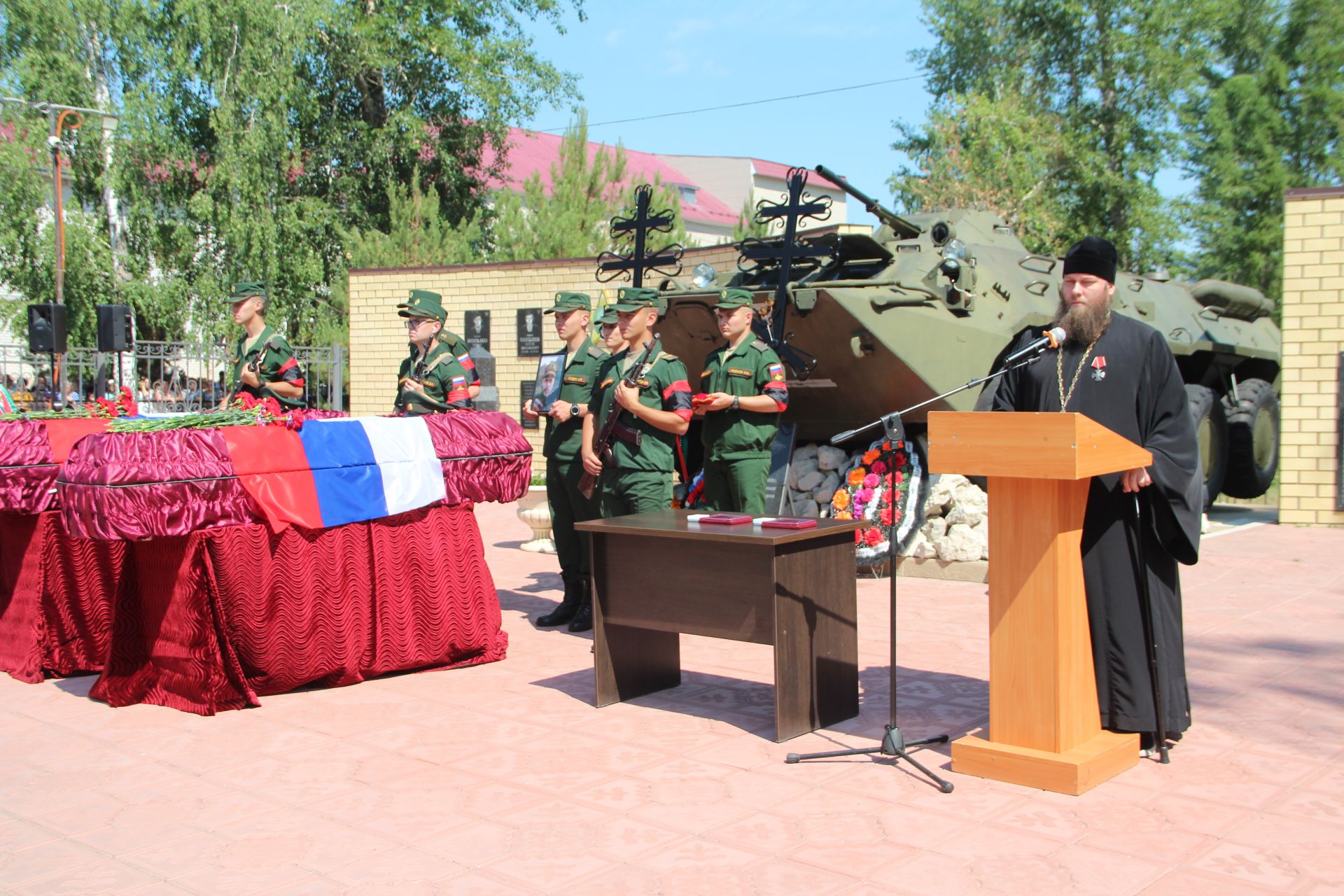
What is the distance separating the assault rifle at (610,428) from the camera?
6.99 m

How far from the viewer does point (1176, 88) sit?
30.5m

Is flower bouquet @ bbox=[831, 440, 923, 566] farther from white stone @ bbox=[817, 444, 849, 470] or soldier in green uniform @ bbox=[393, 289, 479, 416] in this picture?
soldier in green uniform @ bbox=[393, 289, 479, 416]

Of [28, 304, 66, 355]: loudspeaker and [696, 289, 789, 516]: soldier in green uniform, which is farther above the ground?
[28, 304, 66, 355]: loudspeaker

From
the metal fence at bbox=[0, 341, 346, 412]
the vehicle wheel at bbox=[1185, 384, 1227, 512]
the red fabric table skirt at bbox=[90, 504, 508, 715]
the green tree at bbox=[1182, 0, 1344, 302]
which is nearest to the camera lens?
the red fabric table skirt at bbox=[90, 504, 508, 715]

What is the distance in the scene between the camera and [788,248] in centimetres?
902

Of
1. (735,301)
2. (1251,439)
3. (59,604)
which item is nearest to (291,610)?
(59,604)

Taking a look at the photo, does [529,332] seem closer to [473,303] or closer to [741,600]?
[473,303]

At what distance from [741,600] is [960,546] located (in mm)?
4335

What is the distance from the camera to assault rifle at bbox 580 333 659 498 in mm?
6992

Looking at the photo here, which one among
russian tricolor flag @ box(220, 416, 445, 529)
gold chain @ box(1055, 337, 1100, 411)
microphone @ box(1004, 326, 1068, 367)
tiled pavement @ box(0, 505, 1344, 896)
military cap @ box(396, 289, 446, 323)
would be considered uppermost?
military cap @ box(396, 289, 446, 323)

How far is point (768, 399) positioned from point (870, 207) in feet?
10.1

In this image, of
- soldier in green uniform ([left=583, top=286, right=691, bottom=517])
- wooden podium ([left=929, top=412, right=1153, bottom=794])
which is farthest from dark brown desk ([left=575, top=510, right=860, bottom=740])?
soldier in green uniform ([left=583, top=286, right=691, bottom=517])

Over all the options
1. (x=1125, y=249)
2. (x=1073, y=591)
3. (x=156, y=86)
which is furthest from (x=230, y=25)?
(x=1073, y=591)

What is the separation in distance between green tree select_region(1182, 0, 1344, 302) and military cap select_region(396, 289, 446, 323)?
85.8 ft
